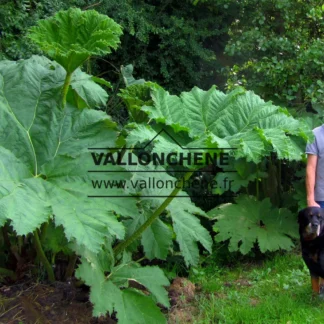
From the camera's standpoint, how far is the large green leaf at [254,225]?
423 cm

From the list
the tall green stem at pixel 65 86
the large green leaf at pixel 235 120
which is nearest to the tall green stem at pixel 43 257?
the tall green stem at pixel 65 86

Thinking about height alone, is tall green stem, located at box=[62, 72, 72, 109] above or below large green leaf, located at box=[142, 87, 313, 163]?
above

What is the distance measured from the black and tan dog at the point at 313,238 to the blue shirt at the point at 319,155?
0.47 metres

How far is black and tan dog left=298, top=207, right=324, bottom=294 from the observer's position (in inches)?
126

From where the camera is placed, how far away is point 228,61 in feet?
21.1

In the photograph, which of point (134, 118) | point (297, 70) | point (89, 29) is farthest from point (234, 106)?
point (297, 70)

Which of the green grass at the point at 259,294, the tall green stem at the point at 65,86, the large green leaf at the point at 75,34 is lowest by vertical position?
the green grass at the point at 259,294

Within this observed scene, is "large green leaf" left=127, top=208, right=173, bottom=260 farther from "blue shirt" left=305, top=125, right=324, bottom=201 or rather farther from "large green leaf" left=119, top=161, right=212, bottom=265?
"blue shirt" left=305, top=125, right=324, bottom=201

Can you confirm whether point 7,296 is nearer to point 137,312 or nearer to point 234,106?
point 137,312

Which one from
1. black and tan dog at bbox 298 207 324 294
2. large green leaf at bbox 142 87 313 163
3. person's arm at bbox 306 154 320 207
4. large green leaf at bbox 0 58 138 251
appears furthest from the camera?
person's arm at bbox 306 154 320 207

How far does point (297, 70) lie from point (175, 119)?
2682mm

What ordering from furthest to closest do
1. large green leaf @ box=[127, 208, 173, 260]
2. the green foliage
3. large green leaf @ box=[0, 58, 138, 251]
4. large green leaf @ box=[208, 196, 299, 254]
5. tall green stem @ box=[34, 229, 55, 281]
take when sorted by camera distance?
1. the green foliage
2. large green leaf @ box=[208, 196, 299, 254]
3. large green leaf @ box=[127, 208, 173, 260]
4. tall green stem @ box=[34, 229, 55, 281]
5. large green leaf @ box=[0, 58, 138, 251]

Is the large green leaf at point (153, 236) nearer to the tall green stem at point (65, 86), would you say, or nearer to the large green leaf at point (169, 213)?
the large green leaf at point (169, 213)

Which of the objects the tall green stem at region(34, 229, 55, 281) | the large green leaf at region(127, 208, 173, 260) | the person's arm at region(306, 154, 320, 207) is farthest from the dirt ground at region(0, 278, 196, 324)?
the person's arm at region(306, 154, 320, 207)
